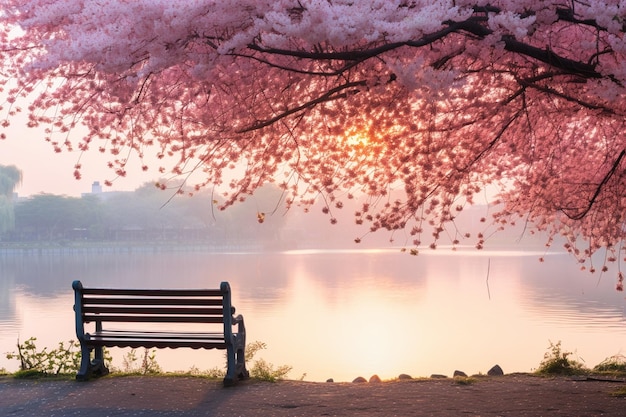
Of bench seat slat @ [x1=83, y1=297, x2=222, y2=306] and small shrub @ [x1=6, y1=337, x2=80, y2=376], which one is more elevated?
bench seat slat @ [x1=83, y1=297, x2=222, y2=306]

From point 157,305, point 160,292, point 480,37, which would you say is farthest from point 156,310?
point 480,37

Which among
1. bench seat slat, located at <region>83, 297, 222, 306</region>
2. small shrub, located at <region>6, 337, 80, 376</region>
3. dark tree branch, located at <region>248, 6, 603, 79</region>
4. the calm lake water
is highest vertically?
dark tree branch, located at <region>248, 6, 603, 79</region>

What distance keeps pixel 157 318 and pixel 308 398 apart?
1.95m

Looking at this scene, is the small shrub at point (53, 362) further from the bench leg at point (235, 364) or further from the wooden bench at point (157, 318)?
the bench leg at point (235, 364)

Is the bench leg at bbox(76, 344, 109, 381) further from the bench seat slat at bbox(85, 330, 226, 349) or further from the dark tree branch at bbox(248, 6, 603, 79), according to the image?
the dark tree branch at bbox(248, 6, 603, 79)

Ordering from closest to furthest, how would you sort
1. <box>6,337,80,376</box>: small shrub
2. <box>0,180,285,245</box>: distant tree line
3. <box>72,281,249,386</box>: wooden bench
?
<box>72,281,249,386</box>: wooden bench → <box>6,337,80,376</box>: small shrub → <box>0,180,285,245</box>: distant tree line

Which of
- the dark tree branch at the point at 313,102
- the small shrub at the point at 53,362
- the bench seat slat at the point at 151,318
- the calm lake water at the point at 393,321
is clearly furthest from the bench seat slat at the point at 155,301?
the calm lake water at the point at 393,321

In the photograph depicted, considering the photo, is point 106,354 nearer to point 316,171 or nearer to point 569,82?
point 316,171

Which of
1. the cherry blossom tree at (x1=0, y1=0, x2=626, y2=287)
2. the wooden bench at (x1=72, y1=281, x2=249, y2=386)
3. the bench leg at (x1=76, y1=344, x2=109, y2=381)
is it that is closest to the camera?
the cherry blossom tree at (x1=0, y1=0, x2=626, y2=287)

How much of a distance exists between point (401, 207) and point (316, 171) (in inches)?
43.1

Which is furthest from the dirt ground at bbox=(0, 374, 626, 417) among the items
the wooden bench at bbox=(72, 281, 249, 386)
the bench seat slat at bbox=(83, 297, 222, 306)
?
the bench seat slat at bbox=(83, 297, 222, 306)

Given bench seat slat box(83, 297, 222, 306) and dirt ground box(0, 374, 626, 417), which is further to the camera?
bench seat slat box(83, 297, 222, 306)

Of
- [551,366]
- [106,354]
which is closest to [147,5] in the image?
[106,354]

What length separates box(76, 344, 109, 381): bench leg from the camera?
9.23 m
